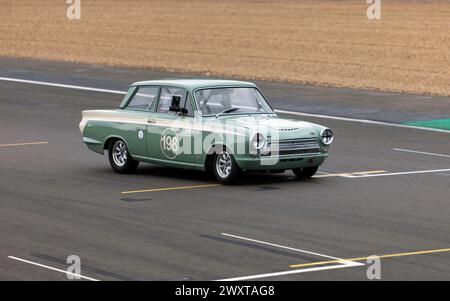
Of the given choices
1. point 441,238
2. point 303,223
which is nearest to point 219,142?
point 303,223

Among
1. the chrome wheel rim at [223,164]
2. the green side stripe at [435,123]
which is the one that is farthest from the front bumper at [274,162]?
the green side stripe at [435,123]

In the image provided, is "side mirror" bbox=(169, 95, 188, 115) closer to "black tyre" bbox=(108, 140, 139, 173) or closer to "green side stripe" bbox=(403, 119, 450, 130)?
"black tyre" bbox=(108, 140, 139, 173)

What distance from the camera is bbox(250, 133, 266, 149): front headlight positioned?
1711 cm

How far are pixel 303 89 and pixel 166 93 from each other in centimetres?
1590

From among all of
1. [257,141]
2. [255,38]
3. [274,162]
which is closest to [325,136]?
[274,162]

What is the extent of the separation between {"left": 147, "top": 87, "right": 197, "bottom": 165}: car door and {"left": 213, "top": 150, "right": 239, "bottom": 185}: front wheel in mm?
414

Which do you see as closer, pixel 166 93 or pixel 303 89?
pixel 166 93

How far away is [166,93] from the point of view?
61.4 ft

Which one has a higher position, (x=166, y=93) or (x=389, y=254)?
(x=166, y=93)

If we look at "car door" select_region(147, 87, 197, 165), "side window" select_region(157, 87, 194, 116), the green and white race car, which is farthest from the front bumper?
"side window" select_region(157, 87, 194, 116)

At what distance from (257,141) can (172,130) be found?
63.7 inches
